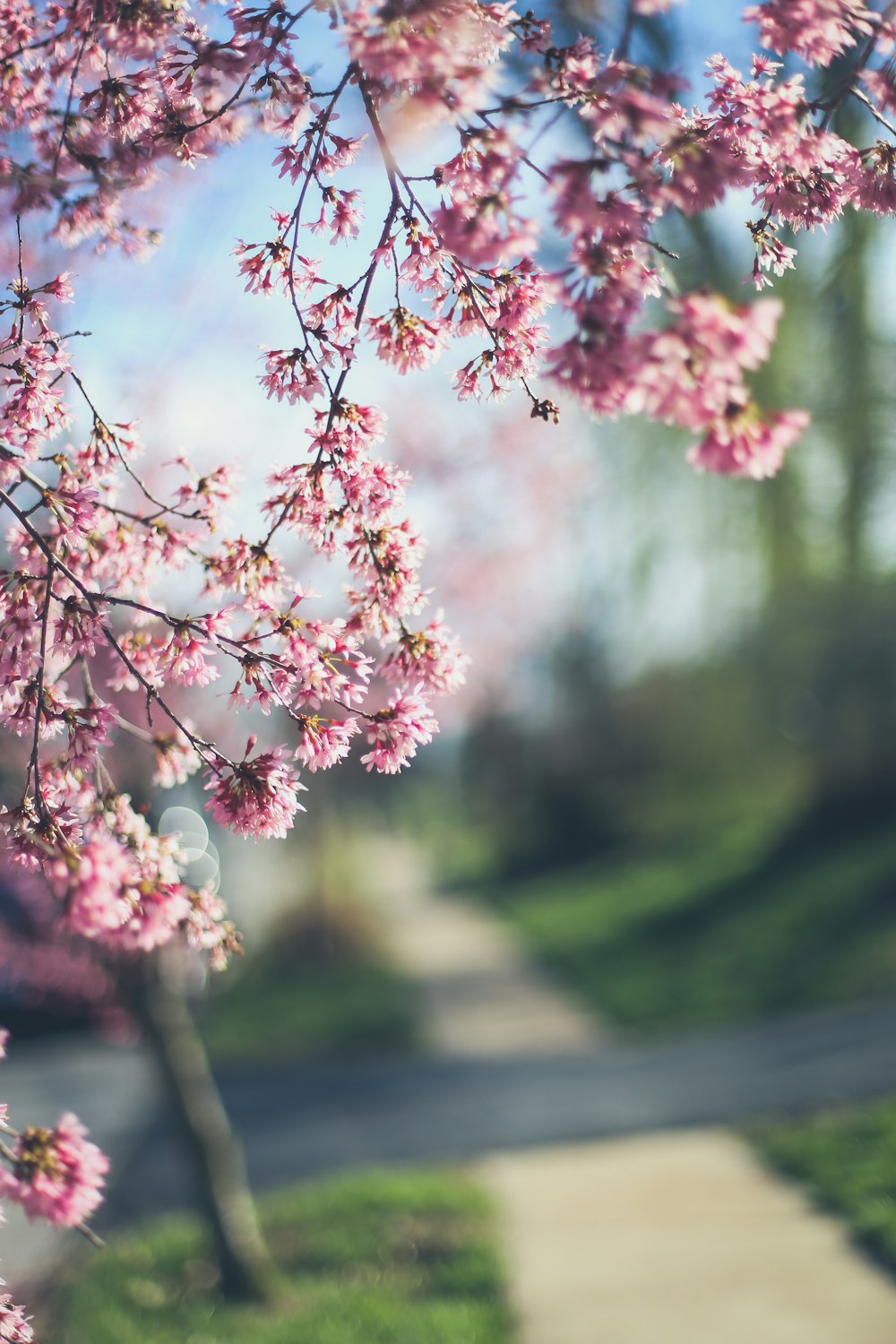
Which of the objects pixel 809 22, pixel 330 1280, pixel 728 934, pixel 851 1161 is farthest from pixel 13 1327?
pixel 728 934

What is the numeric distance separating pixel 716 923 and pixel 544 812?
40.3 ft

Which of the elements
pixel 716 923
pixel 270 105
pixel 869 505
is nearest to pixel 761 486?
pixel 869 505

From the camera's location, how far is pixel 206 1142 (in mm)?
5605

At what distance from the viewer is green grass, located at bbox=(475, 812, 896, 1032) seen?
10.3 metres

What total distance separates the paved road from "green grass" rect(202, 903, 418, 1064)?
1018 mm

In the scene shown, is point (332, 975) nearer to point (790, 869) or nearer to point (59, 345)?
point (790, 869)

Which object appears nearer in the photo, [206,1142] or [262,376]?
[262,376]

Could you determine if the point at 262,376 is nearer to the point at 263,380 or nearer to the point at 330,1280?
the point at 263,380

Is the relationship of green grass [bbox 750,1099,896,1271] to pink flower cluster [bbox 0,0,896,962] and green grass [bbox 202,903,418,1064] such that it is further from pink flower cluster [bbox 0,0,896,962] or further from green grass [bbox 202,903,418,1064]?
green grass [bbox 202,903,418,1064]

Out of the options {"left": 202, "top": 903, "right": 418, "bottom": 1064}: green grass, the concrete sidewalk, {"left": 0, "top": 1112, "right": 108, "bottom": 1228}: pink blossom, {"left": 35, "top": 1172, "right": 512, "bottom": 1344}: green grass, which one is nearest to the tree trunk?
{"left": 35, "top": 1172, "right": 512, "bottom": 1344}: green grass

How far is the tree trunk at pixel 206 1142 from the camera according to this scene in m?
5.41

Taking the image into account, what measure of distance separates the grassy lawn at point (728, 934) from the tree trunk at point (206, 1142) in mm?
5310

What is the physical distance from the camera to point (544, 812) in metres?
26.4

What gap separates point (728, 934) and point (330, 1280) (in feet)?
29.0
